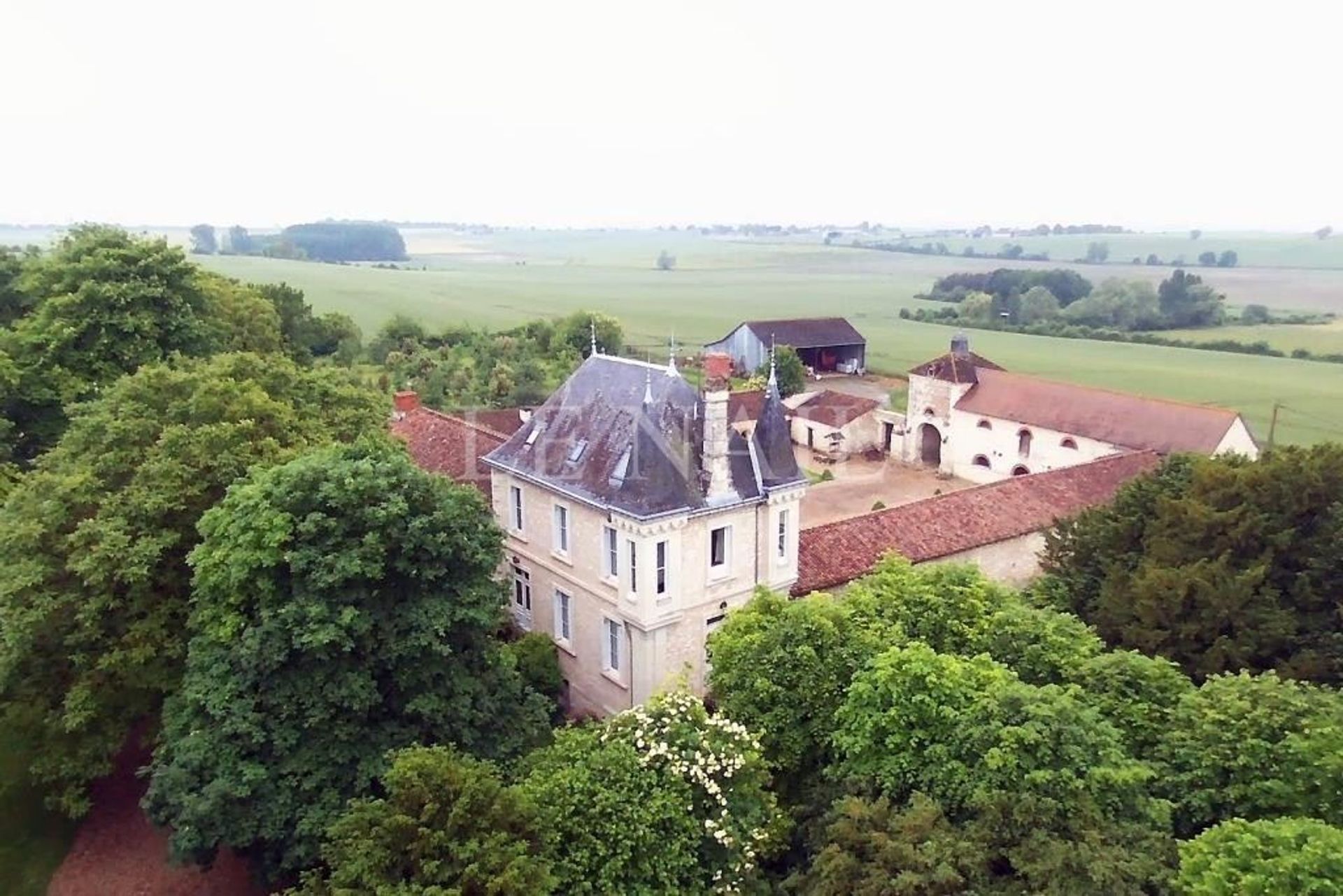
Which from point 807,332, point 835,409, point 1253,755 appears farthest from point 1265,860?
point 807,332

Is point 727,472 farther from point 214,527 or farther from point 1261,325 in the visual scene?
point 1261,325

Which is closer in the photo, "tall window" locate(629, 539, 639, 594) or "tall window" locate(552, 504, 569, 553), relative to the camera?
"tall window" locate(629, 539, 639, 594)

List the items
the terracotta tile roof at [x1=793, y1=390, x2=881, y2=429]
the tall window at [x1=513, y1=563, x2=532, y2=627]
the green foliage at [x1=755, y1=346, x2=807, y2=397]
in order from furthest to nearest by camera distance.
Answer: the green foliage at [x1=755, y1=346, x2=807, y2=397] → the terracotta tile roof at [x1=793, y1=390, x2=881, y2=429] → the tall window at [x1=513, y1=563, x2=532, y2=627]

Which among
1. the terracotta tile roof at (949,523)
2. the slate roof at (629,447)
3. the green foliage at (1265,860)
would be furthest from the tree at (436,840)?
the terracotta tile roof at (949,523)

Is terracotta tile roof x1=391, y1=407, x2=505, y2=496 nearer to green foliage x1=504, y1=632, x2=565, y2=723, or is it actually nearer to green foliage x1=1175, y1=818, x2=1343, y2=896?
green foliage x1=504, y1=632, x2=565, y2=723

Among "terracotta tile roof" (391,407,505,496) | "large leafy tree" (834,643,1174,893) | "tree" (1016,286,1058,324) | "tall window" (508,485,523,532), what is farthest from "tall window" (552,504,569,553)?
"tree" (1016,286,1058,324)

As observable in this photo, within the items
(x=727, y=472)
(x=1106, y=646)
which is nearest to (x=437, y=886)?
(x=727, y=472)
